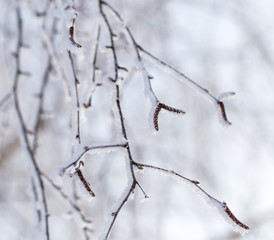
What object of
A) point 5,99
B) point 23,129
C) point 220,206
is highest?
point 5,99

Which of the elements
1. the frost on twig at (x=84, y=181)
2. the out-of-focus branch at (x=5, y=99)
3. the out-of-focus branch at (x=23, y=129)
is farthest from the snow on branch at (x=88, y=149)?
the out-of-focus branch at (x=5, y=99)

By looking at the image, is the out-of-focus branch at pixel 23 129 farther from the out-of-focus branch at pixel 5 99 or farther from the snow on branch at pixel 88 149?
the snow on branch at pixel 88 149

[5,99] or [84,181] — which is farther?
[5,99]

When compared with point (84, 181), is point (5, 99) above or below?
above

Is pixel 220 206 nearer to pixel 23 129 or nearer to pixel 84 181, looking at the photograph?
pixel 84 181

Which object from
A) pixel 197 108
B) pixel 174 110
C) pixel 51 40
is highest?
pixel 197 108

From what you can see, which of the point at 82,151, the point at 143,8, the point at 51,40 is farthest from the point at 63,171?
the point at 143,8

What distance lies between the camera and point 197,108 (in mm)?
3799

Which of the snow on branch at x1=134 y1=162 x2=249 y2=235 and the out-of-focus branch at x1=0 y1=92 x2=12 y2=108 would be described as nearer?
the snow on branch at x1=134 y1=162 x2=249 y2=235

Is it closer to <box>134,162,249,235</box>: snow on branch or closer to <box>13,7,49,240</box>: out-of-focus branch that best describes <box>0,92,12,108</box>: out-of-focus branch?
<box>13,7,49,240</box>: out-of-focus branch

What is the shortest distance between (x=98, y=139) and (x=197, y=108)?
0.84 metres

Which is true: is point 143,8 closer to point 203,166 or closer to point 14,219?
point 203,166

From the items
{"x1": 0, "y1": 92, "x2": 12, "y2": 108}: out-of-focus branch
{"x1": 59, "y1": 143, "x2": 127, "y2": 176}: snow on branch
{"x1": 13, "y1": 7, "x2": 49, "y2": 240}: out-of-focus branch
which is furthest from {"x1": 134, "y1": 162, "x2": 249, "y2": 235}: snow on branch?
{"x1": 0, "y1": 92, "x2": 12, "y2": 108}: out-of-focus branch

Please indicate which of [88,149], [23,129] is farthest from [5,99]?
[88,149]
